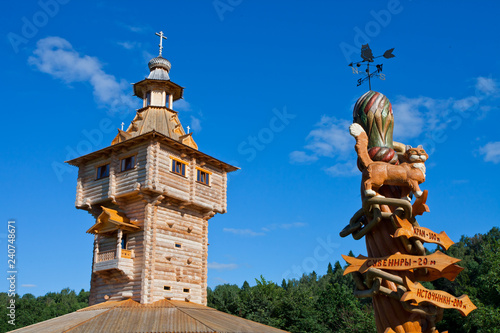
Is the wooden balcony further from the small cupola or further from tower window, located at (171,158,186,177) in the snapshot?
the small cupola

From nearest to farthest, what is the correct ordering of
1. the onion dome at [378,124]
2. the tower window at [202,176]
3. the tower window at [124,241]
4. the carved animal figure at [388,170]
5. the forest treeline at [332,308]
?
1. the carved animal figure at [388,170]
2. the onion dome at [378,124]
3. the tower window at [124,241]
4. the tower window at [202,176]
5. the forest treeline at [332,308]

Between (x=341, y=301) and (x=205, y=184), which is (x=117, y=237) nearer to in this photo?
(x=205, y=184)

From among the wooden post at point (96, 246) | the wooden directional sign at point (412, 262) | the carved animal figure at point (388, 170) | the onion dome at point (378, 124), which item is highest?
the wooden post at point (96, 246)

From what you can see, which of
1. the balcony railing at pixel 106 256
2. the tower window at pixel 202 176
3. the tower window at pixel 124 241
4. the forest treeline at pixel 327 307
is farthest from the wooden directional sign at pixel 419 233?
the forest treeline at pixel 327 307

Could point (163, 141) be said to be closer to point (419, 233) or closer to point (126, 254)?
point (126, 254)

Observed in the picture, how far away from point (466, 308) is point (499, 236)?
→ 6686 centimetres

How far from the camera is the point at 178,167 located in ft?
101

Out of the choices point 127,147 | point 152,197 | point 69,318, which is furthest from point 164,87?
point 69,318

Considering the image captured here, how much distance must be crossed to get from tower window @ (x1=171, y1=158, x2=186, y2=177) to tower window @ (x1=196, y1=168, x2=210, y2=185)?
117 centimetres

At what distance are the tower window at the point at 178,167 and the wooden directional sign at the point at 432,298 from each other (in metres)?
21.8

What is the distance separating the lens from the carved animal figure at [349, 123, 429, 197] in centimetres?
1088

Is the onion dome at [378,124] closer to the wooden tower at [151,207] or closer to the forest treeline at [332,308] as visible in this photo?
the wooden tower at [151,207]

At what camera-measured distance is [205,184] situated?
105 feet

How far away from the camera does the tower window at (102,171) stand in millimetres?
31341
